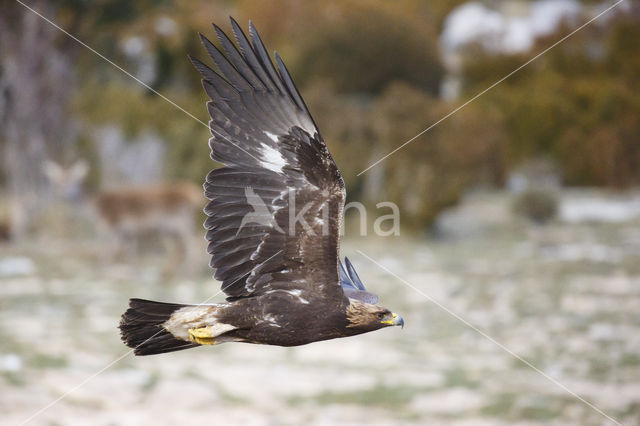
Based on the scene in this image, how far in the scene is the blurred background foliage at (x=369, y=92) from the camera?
406 inches

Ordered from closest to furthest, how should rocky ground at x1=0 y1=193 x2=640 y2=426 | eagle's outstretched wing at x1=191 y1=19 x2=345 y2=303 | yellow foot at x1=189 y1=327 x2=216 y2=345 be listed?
yellow foot at x1=189 y1=327 x2=216 y2=345 < eagle's outstretched wing at x1=191 y1=19 x2=345 y2=303 < rocky ground at x1=0 y1=193 x2=640 y2=426

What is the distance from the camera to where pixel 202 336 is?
1.84 metres

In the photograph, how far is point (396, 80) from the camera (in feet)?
39.1

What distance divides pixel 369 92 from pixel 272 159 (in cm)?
1027

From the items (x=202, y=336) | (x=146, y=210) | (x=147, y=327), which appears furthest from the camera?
(x=146, y=210)

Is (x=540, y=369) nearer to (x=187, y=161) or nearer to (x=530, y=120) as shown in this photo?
(x=187, y=161)

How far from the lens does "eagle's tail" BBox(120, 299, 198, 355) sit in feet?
6.33

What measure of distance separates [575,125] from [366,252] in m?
4.73

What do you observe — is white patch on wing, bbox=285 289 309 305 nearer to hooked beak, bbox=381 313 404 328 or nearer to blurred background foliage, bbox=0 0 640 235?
hooked beak, bbox=381 313 404 328

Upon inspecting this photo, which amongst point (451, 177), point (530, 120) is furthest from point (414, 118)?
point (530, 120)

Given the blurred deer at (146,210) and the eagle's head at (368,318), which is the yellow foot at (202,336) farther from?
the blurred deer at (146,210)

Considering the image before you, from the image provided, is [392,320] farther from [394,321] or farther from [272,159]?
[272,159]

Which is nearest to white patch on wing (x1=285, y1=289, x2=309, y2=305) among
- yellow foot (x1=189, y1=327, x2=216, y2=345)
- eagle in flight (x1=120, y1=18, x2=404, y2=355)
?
eagle in flight (x1=120, y1=18, x2=404, y2=355)

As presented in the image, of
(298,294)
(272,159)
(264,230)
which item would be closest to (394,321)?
(298,294)
